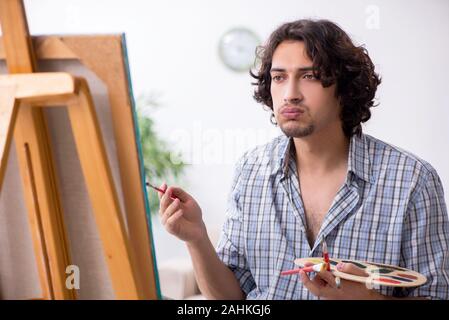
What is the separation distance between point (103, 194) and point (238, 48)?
3.38 meters

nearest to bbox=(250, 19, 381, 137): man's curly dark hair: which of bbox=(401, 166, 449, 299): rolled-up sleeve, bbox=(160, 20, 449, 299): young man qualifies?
bbox=(160, 20, 449, 299): young man

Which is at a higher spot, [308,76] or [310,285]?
[308,76]

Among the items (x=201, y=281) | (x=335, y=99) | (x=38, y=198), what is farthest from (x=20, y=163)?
(x=335, y=99)

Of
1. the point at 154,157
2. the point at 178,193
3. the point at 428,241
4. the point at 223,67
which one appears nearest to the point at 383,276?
the point at 428,241

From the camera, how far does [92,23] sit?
4.43 meters

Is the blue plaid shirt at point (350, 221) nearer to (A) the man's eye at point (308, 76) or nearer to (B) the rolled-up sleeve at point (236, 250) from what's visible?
(B) the rolled-up sleeve at point (236, 250)

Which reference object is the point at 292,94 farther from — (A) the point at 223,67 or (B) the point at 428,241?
(A) the point at 223,67

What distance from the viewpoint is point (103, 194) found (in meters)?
1.03

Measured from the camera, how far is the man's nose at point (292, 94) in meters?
1.49

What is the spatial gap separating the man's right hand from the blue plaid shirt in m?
0.23

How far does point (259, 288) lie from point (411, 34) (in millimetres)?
3037

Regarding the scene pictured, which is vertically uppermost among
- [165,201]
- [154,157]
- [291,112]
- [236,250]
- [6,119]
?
[6,119]

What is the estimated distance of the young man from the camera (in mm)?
1396
